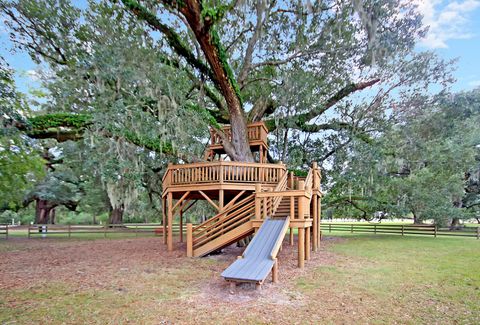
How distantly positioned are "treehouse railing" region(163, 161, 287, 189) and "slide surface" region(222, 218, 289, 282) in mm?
2518

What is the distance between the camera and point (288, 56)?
12.3 metres

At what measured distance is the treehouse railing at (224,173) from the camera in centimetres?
919

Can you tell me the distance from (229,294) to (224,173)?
4691 mm

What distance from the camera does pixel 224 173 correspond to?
9.18 meters

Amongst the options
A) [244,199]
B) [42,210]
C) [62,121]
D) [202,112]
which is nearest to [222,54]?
[202,112]

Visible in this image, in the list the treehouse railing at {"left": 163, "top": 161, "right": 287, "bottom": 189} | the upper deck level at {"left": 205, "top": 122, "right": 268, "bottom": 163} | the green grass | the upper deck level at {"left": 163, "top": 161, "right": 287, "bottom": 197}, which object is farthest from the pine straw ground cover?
the upper deck level at {"left": 205, "top": 122, "right": 268, "bottom": 163}

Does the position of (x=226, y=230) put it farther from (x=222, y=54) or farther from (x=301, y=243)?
(x=222, y=54)

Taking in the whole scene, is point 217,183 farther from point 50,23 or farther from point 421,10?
point 421,10

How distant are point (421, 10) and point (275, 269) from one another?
1213 centimetres

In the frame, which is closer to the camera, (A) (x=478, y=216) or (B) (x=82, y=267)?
(B) (x=82, y=267)

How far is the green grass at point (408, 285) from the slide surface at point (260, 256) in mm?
890

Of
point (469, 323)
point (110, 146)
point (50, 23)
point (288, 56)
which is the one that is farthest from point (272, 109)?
point (469, 323)

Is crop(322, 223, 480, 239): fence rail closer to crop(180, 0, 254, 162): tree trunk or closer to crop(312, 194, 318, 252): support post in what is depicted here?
crop(312, 194, 318, 252): support post

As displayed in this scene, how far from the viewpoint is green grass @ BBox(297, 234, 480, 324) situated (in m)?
4.11
